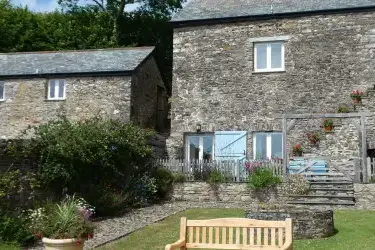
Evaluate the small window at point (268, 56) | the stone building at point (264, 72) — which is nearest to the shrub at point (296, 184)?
the stone building at point (264, 72)

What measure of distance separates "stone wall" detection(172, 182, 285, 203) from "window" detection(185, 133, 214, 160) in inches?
146

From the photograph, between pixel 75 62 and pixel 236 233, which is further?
pixel 75 62

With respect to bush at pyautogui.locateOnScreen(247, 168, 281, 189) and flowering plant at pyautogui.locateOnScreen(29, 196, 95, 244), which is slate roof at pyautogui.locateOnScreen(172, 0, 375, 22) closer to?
bush at pyautogui.locateOnScreen(247, 168, 281, 189)

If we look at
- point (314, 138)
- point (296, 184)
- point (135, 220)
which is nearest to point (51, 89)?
point (314, 138)

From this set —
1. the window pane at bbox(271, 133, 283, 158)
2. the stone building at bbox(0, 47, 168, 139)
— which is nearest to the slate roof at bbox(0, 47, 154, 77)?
the stone building at bbox(0, 47, 168, 139)

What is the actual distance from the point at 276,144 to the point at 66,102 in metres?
10.5

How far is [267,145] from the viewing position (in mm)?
21203

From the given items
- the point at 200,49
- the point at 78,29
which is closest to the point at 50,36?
the point at 78,29

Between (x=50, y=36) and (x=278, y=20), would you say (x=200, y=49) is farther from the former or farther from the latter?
(x=50, y=36)

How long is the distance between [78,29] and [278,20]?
66.8 feet

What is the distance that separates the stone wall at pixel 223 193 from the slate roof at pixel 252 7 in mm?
8181

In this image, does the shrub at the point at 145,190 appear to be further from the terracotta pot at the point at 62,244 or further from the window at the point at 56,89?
the window at the point at 56,89

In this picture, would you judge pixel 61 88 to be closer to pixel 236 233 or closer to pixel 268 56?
pixel 268 56

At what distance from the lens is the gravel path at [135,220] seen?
35.5 feet
